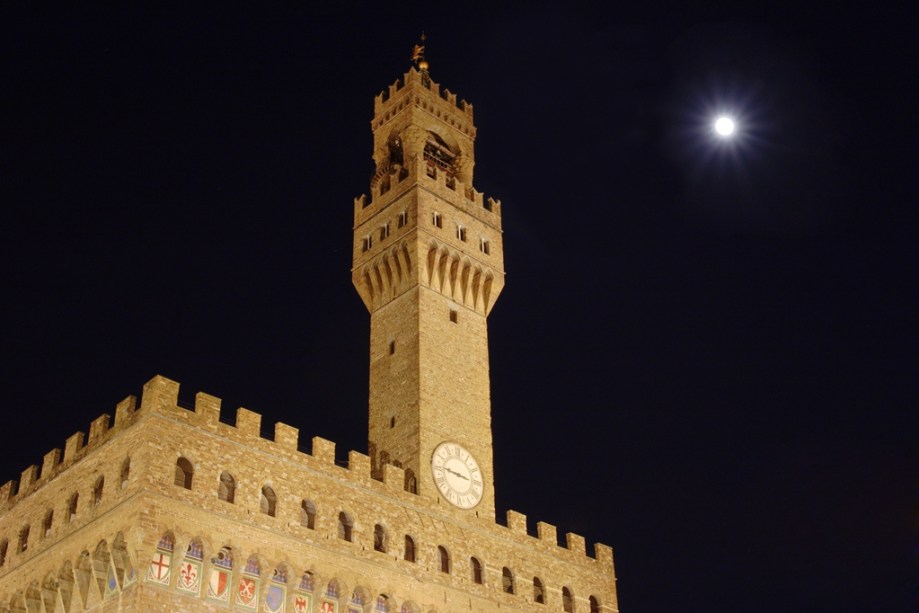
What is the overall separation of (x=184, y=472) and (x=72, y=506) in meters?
3.96

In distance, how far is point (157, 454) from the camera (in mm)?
33750

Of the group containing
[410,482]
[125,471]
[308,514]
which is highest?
[410,482]

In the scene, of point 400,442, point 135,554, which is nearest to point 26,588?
point 135,554

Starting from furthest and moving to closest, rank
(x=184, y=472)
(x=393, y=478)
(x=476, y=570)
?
(x=476, y=570), (x=393, y=478), (x=184, y=472)

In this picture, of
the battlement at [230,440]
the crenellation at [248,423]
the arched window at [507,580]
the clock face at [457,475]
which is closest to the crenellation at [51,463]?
the battlement at [230,440]

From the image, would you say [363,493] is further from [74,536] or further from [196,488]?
[74,536]

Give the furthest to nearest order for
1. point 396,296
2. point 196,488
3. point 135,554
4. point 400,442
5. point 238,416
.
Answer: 1. point 396,296
2. point 400,442
3. point 238,416
4. point 196,488
5. point 135,554

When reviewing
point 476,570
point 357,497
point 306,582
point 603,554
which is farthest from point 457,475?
point 306,582

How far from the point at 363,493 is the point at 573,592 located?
30.6ft

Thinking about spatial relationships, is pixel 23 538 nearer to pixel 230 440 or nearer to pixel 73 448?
pixel 73 448

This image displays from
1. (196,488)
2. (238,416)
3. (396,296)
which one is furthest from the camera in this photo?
(396,296)

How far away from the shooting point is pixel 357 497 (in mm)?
38281

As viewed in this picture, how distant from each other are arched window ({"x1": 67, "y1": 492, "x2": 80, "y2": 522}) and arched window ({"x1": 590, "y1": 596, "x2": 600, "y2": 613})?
60.0 ft

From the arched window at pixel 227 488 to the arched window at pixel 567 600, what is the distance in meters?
13.5
